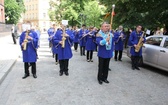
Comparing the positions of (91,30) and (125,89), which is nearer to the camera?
(125,89)

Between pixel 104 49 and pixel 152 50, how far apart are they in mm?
3070

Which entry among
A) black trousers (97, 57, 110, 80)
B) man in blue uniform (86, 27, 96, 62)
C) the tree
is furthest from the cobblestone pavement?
the tree

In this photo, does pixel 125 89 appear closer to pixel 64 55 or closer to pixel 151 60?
pixel 64 55

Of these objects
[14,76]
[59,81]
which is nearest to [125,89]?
[59,81]

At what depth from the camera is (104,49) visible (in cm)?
738

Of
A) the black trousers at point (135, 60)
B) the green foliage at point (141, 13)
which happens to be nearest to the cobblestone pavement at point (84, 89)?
the black trousers at point (135, 60)

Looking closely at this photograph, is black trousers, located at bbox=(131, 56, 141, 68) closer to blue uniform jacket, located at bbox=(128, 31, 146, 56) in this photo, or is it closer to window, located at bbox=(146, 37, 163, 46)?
blue uniform jacket, located at bbox=(128, 31, 146, 56)

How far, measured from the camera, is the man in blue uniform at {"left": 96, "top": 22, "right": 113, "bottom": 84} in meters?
7.19

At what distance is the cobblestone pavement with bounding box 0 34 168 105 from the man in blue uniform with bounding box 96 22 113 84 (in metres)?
0.36

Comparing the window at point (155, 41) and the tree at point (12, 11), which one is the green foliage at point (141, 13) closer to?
the window at point (155, 41)

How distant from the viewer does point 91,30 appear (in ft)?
42.0

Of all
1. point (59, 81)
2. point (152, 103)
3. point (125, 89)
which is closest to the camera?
point (152, 103)

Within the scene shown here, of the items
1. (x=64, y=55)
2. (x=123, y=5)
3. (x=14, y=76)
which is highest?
(x=123, y=5)

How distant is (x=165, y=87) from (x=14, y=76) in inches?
196
